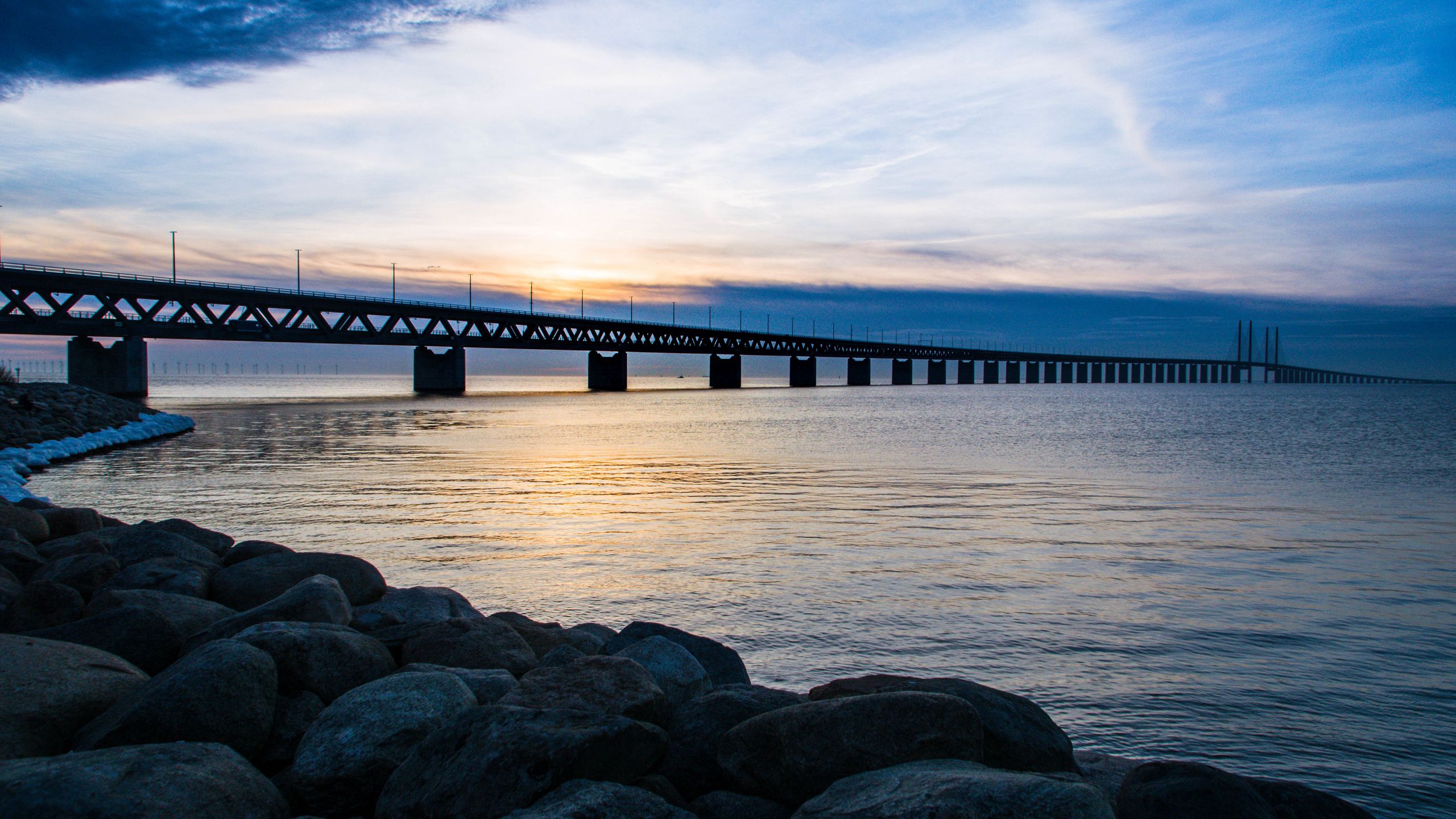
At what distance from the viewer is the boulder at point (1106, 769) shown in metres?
5.27

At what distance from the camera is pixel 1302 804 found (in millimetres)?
4539

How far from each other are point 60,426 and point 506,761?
121ft

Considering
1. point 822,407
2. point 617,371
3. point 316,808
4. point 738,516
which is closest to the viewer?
point 316,808

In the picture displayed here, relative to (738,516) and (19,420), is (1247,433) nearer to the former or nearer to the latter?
(738,516)

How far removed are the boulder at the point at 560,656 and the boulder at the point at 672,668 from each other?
15.7 inches

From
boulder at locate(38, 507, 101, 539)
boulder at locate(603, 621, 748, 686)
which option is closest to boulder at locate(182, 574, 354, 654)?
boulder at locate(603, 621, 748, 686)

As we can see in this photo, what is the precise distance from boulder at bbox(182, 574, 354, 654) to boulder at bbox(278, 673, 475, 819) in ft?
5.49

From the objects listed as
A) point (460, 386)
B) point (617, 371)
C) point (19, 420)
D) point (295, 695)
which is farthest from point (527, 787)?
point (617, 371)

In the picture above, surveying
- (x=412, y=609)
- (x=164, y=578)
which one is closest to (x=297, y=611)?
(x=412, y=609)

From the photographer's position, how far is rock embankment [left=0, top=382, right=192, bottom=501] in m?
25.7

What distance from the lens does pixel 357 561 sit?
8.81 metres

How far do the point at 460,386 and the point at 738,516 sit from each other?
111 m

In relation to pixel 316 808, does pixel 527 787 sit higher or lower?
higher

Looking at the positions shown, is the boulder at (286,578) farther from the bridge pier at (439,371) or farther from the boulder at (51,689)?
the bridge pier at (439,371)
